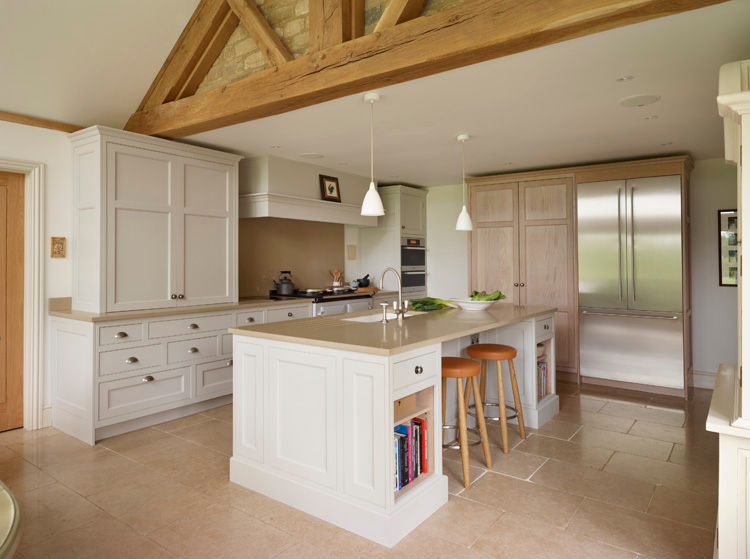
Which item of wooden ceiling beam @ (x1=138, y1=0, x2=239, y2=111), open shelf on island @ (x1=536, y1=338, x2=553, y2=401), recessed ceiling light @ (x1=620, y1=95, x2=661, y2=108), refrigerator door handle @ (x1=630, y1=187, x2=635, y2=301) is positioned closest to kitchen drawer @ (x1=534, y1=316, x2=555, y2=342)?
open shelf on island @ (x1=536, y1=338, x2=553, y2=401)

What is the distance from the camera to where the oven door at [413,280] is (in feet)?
21.3

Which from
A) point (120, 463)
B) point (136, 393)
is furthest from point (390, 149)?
point (120, 463)

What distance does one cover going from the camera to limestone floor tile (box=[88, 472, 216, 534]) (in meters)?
2.41

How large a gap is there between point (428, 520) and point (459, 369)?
0.83 metres

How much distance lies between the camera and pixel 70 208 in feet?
A: 12.7

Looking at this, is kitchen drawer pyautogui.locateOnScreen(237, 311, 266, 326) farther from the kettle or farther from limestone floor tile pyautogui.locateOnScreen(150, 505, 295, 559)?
limestone floor tile pyautogui.locateOnScreen(150, 505, 295, 559)

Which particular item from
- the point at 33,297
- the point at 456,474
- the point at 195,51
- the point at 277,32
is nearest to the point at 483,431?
the point at 456,474

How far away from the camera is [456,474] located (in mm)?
2916

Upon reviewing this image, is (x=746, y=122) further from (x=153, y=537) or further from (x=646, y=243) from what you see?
(x=646, y=243)

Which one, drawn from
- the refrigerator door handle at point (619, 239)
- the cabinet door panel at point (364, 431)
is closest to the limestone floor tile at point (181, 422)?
the cabinet door panel at point (364, 431)

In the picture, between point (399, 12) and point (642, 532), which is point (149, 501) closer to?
point (642, 532)

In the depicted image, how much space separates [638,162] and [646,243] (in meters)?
0.79

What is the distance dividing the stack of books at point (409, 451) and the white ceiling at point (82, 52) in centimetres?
322

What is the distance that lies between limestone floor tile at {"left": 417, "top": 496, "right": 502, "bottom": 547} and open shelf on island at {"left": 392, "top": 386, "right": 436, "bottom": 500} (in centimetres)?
19
